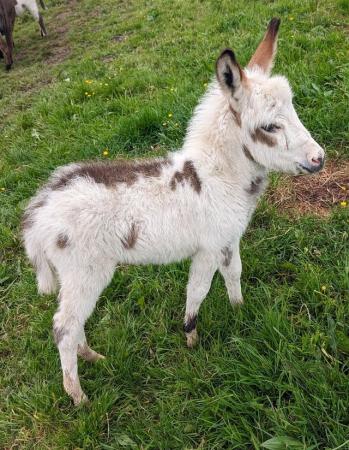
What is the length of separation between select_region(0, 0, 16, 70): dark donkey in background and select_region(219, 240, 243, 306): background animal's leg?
29.4ft

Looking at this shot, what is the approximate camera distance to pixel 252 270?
3559 millimetres

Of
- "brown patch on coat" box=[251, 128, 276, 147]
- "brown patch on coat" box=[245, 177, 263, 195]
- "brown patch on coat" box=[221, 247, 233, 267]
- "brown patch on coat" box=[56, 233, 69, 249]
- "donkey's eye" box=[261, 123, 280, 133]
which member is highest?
"donkey's eye" box=[261, 123, 280, 133]

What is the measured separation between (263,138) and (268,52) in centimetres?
72

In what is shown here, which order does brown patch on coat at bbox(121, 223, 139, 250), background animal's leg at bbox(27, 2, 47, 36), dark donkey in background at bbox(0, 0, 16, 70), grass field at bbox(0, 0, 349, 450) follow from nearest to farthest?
grass field at bbox(0, 0, 349, 450) < brown patch on coat at bbox(121, 223, 139, 250) < dark donkey in background at bbox(0, 0, 16, 70) < background animal's leg at bbox(27, 2, 47, 36)

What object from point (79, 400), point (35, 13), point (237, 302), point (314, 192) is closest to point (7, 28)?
point (35, 13)

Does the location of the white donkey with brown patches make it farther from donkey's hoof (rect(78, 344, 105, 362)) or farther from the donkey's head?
donkey's hoof (rect(78, 344, 105, 362))

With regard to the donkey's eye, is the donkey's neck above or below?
below

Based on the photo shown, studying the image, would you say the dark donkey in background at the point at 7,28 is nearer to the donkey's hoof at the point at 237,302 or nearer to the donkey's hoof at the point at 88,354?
the donkey's hoof at the point at 88,354

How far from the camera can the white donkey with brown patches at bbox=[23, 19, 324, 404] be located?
2674 mm

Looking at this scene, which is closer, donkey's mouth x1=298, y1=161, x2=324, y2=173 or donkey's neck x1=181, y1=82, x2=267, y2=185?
donkey's mouth x1=298, y1=161, x2=324, y2=173

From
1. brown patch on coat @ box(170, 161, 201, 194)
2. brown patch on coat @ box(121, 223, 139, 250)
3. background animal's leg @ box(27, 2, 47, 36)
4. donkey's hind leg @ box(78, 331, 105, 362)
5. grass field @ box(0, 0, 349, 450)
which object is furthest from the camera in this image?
background animal's leg @ box(27, 2, 47, 36)

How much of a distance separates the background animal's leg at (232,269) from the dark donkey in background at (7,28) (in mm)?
8946

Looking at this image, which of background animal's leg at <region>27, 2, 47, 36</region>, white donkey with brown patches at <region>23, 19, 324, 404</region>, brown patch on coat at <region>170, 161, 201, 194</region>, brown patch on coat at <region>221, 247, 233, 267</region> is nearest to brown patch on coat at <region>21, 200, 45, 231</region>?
white donkey with brown patches at <region>23, 19, 324, 404</region>

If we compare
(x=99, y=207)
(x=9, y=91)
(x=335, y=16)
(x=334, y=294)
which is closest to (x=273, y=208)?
(x=334, y=294)
